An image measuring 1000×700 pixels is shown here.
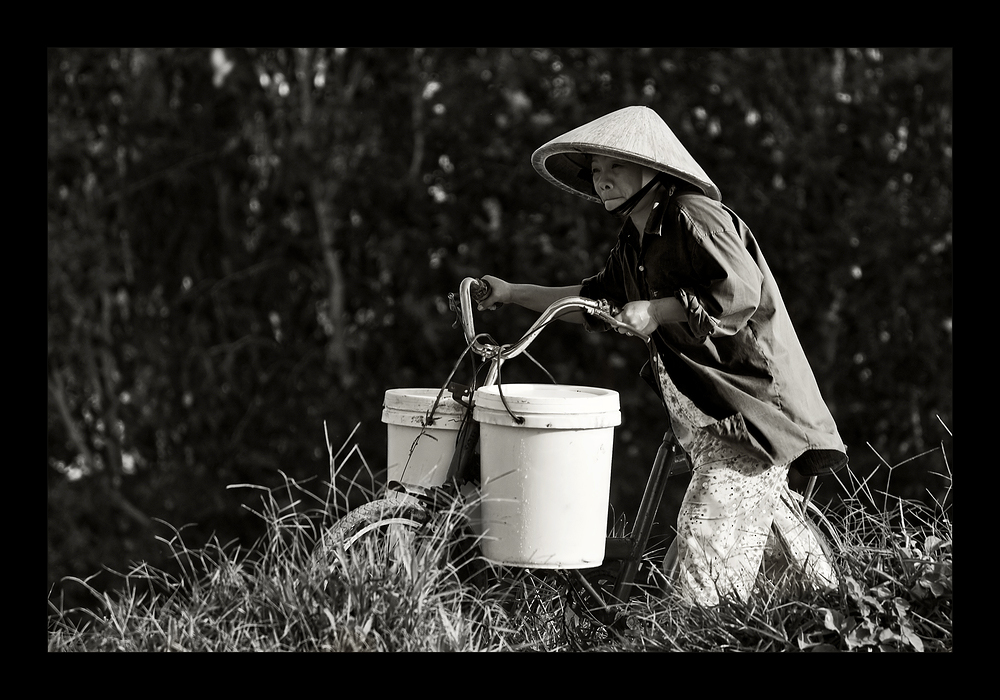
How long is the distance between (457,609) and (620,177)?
4.11ft

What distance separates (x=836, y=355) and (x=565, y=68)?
1.85m

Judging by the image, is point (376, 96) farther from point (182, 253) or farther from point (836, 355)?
point (836, 355)

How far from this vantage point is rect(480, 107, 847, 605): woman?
274cm

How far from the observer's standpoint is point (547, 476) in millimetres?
2705

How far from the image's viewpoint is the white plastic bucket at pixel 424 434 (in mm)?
2908

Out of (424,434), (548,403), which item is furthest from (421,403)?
(548,403)

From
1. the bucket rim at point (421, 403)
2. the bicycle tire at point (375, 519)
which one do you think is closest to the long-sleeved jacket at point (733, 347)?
the bucket rim at point (421, 403)

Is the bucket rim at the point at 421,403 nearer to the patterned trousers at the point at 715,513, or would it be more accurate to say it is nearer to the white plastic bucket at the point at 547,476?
the white plastic bucket at the point at 547,476

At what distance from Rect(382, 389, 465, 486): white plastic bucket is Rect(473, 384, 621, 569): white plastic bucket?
15cm

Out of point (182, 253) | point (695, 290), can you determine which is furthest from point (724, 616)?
point (182, 253)

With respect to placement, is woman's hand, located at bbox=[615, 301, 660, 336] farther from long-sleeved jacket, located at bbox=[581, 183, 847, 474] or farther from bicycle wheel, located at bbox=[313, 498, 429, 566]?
bicycle wheel, located at bbox=[313, 498, 429, 566]

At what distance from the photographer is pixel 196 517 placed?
5141mm

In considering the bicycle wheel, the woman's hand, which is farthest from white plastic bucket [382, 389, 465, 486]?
the woman's hand

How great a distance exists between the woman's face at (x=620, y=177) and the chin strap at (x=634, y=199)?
1cm
